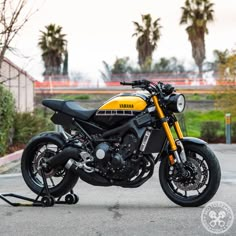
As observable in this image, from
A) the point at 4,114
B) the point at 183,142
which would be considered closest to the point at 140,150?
the point at 183,142

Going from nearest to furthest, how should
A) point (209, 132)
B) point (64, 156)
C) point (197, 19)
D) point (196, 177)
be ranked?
1. point (196, 177)
2. point (64, 156)
3. point (209, 132)
4. point (197, 19)

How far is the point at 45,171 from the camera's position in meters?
7.07

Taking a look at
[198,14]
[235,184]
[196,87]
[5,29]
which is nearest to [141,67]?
[198,14]

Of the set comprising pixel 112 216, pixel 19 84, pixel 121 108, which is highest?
pixel 19 84

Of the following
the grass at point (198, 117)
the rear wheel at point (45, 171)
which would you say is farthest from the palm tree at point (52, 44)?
the rear wheel at point (45, 171)

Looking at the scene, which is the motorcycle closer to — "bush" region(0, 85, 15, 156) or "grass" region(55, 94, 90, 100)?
"bush" region(0, 85, 15, 156)

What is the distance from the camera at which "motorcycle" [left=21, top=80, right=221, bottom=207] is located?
21.5 ft

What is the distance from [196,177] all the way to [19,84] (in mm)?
18600

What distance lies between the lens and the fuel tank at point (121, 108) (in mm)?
6646

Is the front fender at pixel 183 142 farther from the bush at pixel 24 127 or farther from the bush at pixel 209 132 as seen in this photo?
the bush at pixel 209 132

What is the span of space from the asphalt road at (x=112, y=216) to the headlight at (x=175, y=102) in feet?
3.72

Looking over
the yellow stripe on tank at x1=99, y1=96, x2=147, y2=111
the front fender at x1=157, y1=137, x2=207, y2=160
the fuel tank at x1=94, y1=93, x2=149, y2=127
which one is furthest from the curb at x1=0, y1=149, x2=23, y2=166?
the front fender at x1=157, y1=137, x2=207, y2=160

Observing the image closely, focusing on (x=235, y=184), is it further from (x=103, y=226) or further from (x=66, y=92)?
(x=66, y=92)

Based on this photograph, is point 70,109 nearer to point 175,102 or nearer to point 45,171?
point 45,171
